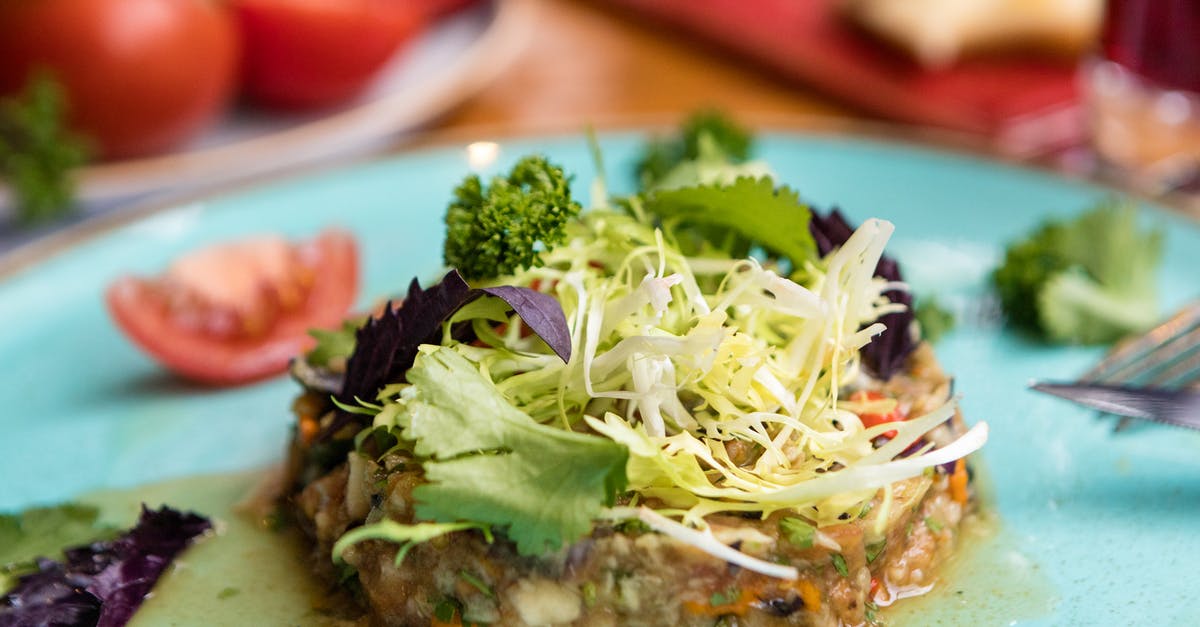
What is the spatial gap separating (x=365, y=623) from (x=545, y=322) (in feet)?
2.62

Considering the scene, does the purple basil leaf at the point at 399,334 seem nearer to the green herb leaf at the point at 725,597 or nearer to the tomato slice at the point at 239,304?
the tomato slice at the point at 239,304

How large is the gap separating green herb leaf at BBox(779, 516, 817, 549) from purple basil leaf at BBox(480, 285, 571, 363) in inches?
22.7

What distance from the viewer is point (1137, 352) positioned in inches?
132

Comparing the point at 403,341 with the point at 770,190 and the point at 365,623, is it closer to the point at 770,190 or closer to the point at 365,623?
the point at 365,623

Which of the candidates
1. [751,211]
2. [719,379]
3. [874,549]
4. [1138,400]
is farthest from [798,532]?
[1138,400]

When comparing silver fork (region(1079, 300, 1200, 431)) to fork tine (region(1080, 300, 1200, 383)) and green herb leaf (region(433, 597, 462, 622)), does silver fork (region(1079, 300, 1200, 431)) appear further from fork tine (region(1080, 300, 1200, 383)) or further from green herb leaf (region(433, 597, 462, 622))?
green herb leaf (region(433, 597, 462, 622))

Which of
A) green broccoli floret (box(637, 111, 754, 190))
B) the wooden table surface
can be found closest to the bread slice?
the wooden table surface

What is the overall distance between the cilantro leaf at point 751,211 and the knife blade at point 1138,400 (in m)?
0.75

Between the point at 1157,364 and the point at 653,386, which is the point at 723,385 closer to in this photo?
the point at 653,386

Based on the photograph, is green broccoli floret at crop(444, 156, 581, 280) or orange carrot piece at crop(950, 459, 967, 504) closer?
green broccoli floret at crop(444, 156, 581, 280)

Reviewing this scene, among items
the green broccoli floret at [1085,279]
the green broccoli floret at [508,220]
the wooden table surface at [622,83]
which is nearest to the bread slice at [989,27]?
the wooden table surface at [622,83]

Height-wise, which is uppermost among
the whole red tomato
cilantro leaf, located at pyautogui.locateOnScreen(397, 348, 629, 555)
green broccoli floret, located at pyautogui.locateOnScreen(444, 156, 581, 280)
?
the whole red tomato

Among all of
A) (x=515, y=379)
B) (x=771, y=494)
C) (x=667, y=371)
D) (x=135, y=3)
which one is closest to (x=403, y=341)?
(x=515, y=379)

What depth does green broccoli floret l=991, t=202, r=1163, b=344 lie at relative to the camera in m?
3.62
